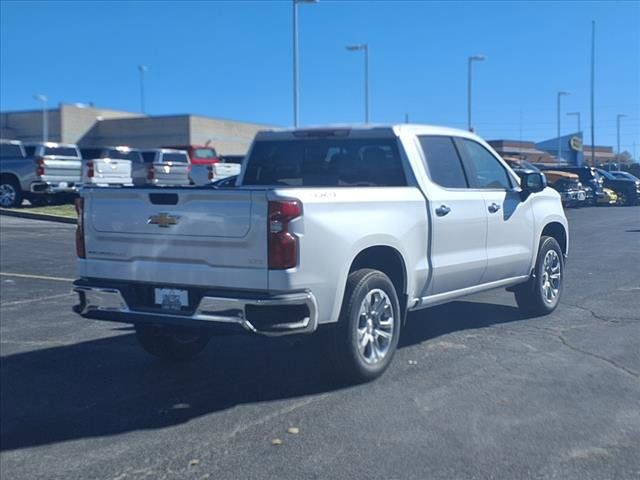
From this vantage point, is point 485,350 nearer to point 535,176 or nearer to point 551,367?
point 551,367

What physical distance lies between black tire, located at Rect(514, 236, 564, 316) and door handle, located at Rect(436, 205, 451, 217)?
208cm

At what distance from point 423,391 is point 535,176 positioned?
331 cm

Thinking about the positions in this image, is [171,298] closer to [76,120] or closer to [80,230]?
[80,230]

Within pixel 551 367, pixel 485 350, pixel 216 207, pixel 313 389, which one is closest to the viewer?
pixel 216 207

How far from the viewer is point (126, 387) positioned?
658 centimetres

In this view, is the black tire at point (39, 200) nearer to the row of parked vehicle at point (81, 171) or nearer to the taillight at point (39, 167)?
Result: the row of parked vehicle at point (81, 171)

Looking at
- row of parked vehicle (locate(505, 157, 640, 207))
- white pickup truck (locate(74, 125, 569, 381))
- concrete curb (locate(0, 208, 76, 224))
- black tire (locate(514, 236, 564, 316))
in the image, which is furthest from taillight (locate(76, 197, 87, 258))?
row of parked vehicle (locate(505, 157, 640, 207))

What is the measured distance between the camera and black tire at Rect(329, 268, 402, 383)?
6250mm

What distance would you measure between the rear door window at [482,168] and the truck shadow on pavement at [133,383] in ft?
4.90

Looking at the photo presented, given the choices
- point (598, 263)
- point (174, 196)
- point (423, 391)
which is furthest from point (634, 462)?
point (598, 263)

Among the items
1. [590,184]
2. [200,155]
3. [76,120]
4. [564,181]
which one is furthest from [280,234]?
[76,120]

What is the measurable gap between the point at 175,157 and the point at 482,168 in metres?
22.7

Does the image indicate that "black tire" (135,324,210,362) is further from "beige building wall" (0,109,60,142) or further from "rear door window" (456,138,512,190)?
"beige building wall" (0,109,60,142)

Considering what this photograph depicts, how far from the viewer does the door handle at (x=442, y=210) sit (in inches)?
288
